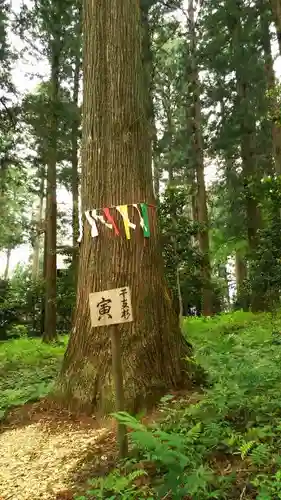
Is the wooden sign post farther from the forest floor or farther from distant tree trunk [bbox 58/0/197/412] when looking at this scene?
distant tree trunk [bbox 58/0/197/412]

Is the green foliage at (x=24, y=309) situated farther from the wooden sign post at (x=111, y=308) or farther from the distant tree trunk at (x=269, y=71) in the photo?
the wooden sign post at (x=111, y=308)

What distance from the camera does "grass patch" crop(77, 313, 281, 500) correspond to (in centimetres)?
253

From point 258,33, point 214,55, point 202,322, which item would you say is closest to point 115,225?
point 202,322

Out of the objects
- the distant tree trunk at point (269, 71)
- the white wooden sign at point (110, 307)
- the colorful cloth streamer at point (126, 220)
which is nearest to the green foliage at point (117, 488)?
the white wooden sign at point (110, 307)

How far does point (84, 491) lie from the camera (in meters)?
3.07

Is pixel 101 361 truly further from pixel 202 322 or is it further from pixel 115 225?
pixel 202 322

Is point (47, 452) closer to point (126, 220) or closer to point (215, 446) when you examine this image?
point (215, 446)

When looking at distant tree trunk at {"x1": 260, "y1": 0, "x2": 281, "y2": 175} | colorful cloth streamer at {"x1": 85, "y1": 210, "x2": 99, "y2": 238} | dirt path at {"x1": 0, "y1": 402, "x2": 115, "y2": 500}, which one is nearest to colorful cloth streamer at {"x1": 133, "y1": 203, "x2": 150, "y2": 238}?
colorful cloth streamer at {"x1": 85, "y1": 210, "x2": 99, "y2": 238}

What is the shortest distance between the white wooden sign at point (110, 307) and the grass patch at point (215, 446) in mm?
666

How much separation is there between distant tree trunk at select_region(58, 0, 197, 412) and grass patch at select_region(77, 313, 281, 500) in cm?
45

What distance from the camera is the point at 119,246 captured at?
4.55m

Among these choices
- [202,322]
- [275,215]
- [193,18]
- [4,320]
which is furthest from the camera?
[4,320]

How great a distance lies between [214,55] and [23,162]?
8351 mm

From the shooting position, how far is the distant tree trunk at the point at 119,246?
4320 mm
